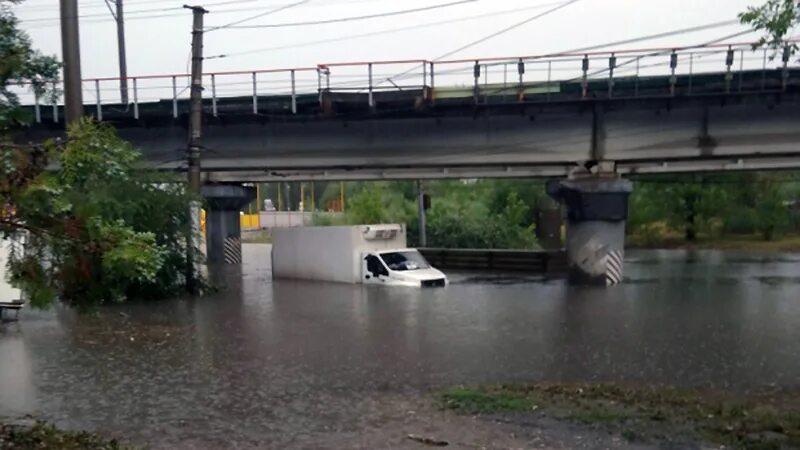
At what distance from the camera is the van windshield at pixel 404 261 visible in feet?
97.1

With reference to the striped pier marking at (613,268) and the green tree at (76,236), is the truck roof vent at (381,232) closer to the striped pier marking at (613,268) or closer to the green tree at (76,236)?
the striped pier marking at (613,268)

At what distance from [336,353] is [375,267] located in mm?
15742

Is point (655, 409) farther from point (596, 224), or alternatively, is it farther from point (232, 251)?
point (232, 251)

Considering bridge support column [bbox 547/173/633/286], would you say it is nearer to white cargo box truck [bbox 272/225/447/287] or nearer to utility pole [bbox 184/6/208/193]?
white cargo box truck [bbox 272/225/447/287]

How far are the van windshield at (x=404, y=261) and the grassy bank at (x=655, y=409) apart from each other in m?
18.7

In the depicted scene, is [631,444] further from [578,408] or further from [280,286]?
[280,286]

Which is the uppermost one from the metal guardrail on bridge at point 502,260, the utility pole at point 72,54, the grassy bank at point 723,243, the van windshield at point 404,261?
the utility pole at point 72,54

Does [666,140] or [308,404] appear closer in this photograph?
[308,404]

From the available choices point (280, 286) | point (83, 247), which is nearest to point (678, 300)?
point (280, 286)

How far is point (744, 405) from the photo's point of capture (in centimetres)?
962

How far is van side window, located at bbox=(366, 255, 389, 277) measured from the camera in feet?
97.6

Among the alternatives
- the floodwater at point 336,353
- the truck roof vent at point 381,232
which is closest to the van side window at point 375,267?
the truck roof vent at point 381,232

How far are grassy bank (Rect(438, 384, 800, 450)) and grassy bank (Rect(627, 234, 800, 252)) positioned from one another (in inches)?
2085

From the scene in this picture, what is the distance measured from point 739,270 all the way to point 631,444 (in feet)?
105
